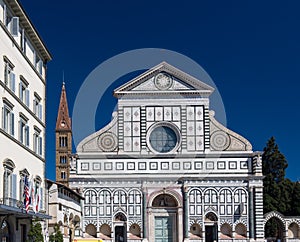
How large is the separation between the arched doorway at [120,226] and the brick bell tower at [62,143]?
2903 centimetres

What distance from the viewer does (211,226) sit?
48.1 m

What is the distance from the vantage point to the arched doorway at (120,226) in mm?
47969

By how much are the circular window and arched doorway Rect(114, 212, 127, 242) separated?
6167 millimetres

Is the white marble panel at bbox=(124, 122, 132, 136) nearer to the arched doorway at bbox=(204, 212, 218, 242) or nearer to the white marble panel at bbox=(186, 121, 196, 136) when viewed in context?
the white marble panel at bbox=(186, 121, 196, 136)

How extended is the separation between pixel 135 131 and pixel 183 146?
4.14 metres

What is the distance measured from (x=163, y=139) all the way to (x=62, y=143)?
3147 centimetres

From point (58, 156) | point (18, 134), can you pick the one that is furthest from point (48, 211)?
point (58, 156)

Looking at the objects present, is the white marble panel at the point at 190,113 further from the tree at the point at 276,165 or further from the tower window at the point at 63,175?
the tower window at the point at 63,175

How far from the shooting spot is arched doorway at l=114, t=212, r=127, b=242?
47969 millimetres

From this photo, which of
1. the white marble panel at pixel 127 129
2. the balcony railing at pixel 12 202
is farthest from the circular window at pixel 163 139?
the balcony railing at pixel 12 202

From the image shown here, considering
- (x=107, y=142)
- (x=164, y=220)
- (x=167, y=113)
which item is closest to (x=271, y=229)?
(x=164, y=220)

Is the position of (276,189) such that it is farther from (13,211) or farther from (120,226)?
(13,211)

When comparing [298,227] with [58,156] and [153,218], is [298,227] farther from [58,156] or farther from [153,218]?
[58,156]

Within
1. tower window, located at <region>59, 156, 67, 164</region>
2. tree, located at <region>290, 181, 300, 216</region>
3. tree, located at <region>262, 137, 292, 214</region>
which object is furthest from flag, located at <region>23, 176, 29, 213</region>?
tower window, located at <region>59, 156, 67, 164</region>
